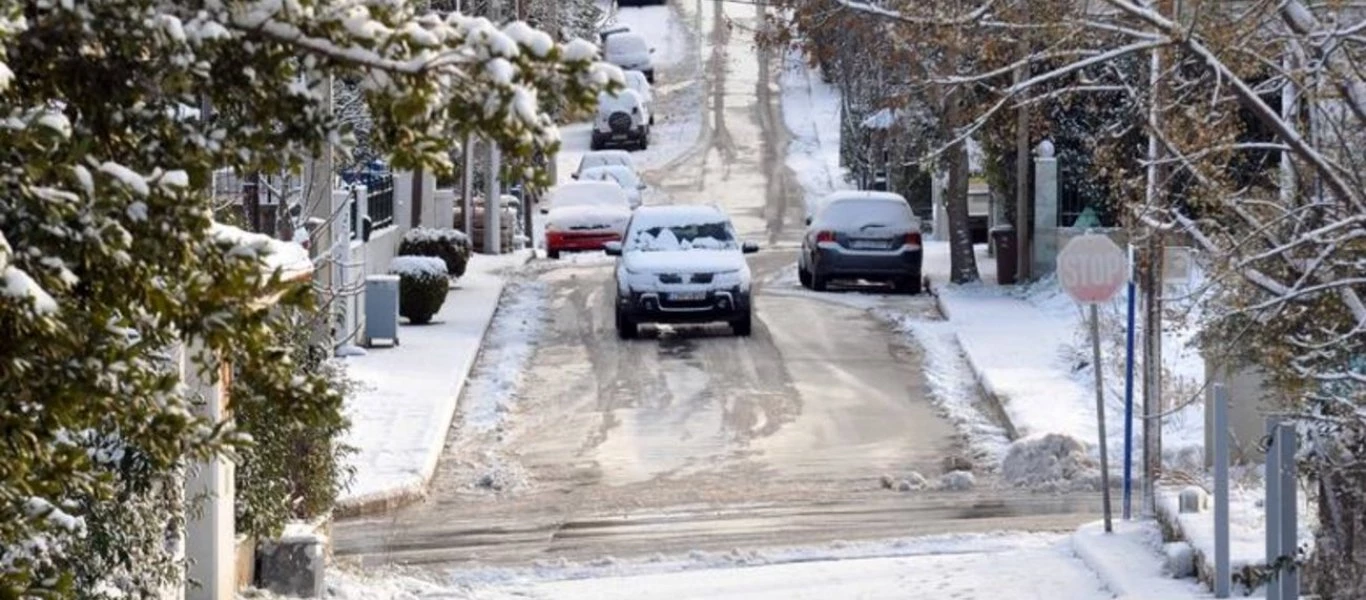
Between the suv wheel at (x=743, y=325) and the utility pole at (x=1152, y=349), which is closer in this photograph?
the utility pole at (x=1152, y=349)

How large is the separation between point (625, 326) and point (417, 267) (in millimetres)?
2700

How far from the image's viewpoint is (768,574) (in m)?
15.9

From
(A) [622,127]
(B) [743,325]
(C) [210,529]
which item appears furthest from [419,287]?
(A) [622,127]

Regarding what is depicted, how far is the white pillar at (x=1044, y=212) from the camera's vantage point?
115 feet

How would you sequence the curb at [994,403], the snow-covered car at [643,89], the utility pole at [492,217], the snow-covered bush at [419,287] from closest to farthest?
the curb at [994,403] → the snow-covered bush at [419,287] → the utility pole at [492,217] → the snow-covered car at [643,89]

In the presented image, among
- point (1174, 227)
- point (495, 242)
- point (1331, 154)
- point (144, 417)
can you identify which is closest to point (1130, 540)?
point (1174, 227)

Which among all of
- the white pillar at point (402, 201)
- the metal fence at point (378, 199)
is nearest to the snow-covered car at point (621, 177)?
the white pillar at point (402, 201)

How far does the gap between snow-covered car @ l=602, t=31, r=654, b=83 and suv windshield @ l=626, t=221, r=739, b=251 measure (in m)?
43.3

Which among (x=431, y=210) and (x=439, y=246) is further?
(x=431, y=210)

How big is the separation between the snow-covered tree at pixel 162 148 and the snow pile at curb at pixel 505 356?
17.2 meters

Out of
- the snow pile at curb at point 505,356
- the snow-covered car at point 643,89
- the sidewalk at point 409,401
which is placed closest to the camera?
the sidewalk at point 409,401

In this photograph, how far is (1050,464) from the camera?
20.4 m

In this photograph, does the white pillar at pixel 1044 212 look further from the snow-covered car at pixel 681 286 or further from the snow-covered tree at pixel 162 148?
the snow-covered tree at pixel 162 148

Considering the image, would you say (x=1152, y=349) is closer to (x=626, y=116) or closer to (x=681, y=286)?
(x=681, y=286)
